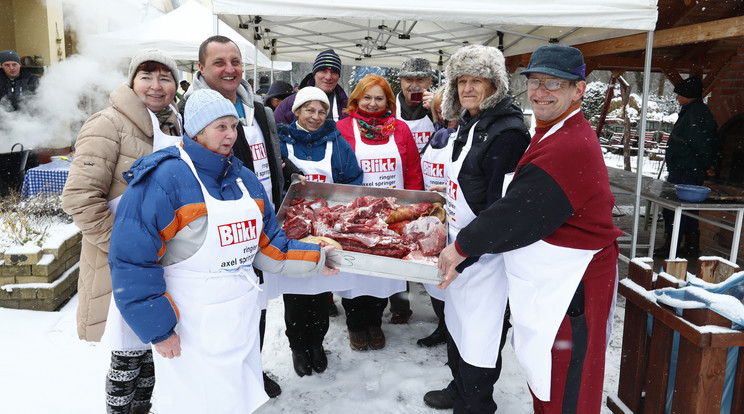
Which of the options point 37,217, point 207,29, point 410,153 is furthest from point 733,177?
point 207,29

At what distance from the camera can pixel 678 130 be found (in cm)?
632

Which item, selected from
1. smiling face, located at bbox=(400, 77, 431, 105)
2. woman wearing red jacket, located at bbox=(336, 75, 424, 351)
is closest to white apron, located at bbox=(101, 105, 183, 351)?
woman wearing red jacket, located at bbox=(336, 75, 424, 351)

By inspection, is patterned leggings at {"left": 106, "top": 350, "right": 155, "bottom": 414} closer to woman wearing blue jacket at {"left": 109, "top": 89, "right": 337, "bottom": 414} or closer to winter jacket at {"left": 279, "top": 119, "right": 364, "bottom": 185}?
woman wearing blue jacket at {"left": 109, "top": 89, "right": 337, "bottom": 414}

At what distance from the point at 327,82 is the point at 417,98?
2.94 feet

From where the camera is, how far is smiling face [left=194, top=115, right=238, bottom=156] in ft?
6.81

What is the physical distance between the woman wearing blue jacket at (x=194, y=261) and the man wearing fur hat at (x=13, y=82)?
7092mm

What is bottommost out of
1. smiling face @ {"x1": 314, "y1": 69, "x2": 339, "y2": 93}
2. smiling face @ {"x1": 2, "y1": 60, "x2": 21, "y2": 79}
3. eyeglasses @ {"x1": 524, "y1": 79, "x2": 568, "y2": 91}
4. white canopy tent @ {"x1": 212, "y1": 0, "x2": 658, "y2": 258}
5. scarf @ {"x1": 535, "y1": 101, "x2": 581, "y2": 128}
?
scarf @ {"x1": 535, "y1": 101, "x2": 581, "y2": 128}

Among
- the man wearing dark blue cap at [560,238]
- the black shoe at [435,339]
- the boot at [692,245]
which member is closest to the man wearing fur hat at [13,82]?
the black shoe at [435,339]

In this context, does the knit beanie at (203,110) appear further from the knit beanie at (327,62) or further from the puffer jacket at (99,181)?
the knit beanie at (327,62)

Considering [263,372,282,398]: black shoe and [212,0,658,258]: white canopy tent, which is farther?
[212,0,658,258]: white canopy tent

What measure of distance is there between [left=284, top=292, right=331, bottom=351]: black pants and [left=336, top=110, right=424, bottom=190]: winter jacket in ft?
3.97

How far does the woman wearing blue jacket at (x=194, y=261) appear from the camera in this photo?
6.24 ft

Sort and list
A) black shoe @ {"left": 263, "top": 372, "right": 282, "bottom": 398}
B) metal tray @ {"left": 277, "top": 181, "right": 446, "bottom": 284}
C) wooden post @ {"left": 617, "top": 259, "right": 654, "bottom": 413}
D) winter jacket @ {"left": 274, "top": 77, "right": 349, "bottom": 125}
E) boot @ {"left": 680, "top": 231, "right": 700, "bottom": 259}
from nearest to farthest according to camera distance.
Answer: metal tray @ {"left": 277, "top": 181, "right": 446, "bottom": 284}
wooden post @ {"left": 617, "top": 259, "right": 654, "bottom": 413}
black shoe @ {"left": 263, "top": 372, "right": 282, "bottom": 398}
winter jacket @ {"left": 274, "top": 77, "right": 349, "bottom": 125}
boot @ {"left": 680, "top": 231, "right": 700, "bottom": 259}

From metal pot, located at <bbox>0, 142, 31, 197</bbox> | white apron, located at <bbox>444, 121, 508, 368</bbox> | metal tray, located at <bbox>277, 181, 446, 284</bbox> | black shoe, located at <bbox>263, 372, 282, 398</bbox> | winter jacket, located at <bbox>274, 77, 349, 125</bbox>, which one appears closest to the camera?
metal tray, located at <bbox>277, 181, 446, 284</bbox>
